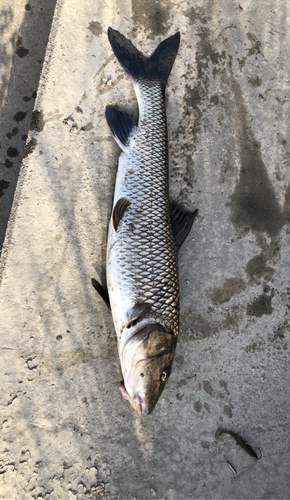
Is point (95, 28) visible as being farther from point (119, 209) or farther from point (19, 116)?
point (119, 209)

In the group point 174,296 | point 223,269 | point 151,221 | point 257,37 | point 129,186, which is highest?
point 257,37

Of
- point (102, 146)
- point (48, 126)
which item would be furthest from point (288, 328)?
point (48, 126)

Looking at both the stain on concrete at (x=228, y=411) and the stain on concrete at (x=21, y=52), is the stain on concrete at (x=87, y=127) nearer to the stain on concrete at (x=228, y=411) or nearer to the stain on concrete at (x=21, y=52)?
the stain on concrete at (x=21, y=52)

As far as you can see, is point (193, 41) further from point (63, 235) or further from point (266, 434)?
point (266, 434)

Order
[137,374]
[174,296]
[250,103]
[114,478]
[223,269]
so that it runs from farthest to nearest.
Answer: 1. [250,103]
2. [223,269]
3. [114,478]
4. [174,296]
5. [137,374]

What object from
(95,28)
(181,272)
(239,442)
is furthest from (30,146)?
(239,442)

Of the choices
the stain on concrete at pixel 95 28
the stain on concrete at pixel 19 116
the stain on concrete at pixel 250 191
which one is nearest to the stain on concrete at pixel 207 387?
the stain on concrete at pixel 250 191

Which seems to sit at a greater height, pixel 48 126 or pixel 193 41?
pixel 193 41
